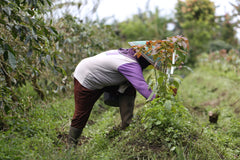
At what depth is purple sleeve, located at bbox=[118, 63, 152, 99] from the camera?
2664 mm

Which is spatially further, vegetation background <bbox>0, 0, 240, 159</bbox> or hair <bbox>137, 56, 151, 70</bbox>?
hair <bbox>137, 56, 151, 70</bbox>

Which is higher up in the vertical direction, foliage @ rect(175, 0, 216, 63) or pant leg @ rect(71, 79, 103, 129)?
pant leg @ rect(71, 79, 103, 129)

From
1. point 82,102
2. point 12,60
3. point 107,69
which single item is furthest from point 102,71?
point 12,60

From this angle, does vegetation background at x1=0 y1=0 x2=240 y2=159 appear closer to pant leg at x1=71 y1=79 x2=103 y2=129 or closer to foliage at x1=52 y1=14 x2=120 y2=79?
foliage at x1=52 y1=14 x2=120 y2=79

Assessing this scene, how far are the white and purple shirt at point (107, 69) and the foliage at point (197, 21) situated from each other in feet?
42.9

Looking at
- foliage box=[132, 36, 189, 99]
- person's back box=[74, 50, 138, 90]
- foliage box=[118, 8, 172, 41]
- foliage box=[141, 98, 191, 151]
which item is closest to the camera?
foliage box=[132, 36, 189, 99]

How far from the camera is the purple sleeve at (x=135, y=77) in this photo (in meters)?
2.66

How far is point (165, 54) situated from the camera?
8.59 feet

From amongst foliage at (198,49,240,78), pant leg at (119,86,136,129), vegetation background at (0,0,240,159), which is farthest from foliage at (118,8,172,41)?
pant leg at (119,86,136,129)

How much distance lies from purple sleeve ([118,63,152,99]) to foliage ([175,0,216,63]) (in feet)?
43.5

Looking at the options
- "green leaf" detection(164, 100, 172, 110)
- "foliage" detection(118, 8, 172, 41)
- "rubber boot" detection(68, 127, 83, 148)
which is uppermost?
"green leaf" detection(164, 100, 172, 110)

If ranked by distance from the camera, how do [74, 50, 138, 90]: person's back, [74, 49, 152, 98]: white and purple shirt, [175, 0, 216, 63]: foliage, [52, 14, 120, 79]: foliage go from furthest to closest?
[175, 0, 216, 63]: foliage, [52, 14, 120, 79]: foliage, [74, 50, 138, 90]: person's back, [74, 49, 152, 98]: white and purple shirt

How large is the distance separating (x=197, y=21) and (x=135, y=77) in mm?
16259

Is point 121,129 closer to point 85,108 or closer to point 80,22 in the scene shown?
point 85,108
